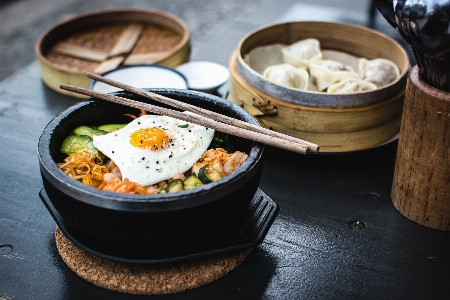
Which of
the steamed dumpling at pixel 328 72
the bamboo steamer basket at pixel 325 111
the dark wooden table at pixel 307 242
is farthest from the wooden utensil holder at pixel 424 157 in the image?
the steamed dumpling at pixel 328 72

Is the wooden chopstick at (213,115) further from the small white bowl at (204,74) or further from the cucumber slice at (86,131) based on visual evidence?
the small white bowl at (204,74)

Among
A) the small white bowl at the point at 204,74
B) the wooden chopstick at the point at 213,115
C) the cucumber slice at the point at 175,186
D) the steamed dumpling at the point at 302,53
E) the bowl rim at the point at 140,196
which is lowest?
the small white bowl at the point at 204,74

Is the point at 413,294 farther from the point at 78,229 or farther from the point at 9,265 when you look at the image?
the point at 9,265

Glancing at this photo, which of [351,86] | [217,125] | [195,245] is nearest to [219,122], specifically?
[217,125]

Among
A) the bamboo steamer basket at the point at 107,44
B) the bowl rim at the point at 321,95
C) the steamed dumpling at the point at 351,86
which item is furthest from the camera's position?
the bamboo steamer basket at the point at 107,44

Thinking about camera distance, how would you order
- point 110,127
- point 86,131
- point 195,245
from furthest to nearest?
point 110,127, point 86,131, point 195,245

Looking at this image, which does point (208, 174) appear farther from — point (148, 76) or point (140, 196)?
point (148, 76)

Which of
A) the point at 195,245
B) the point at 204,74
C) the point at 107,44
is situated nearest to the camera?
the point at 195,245
